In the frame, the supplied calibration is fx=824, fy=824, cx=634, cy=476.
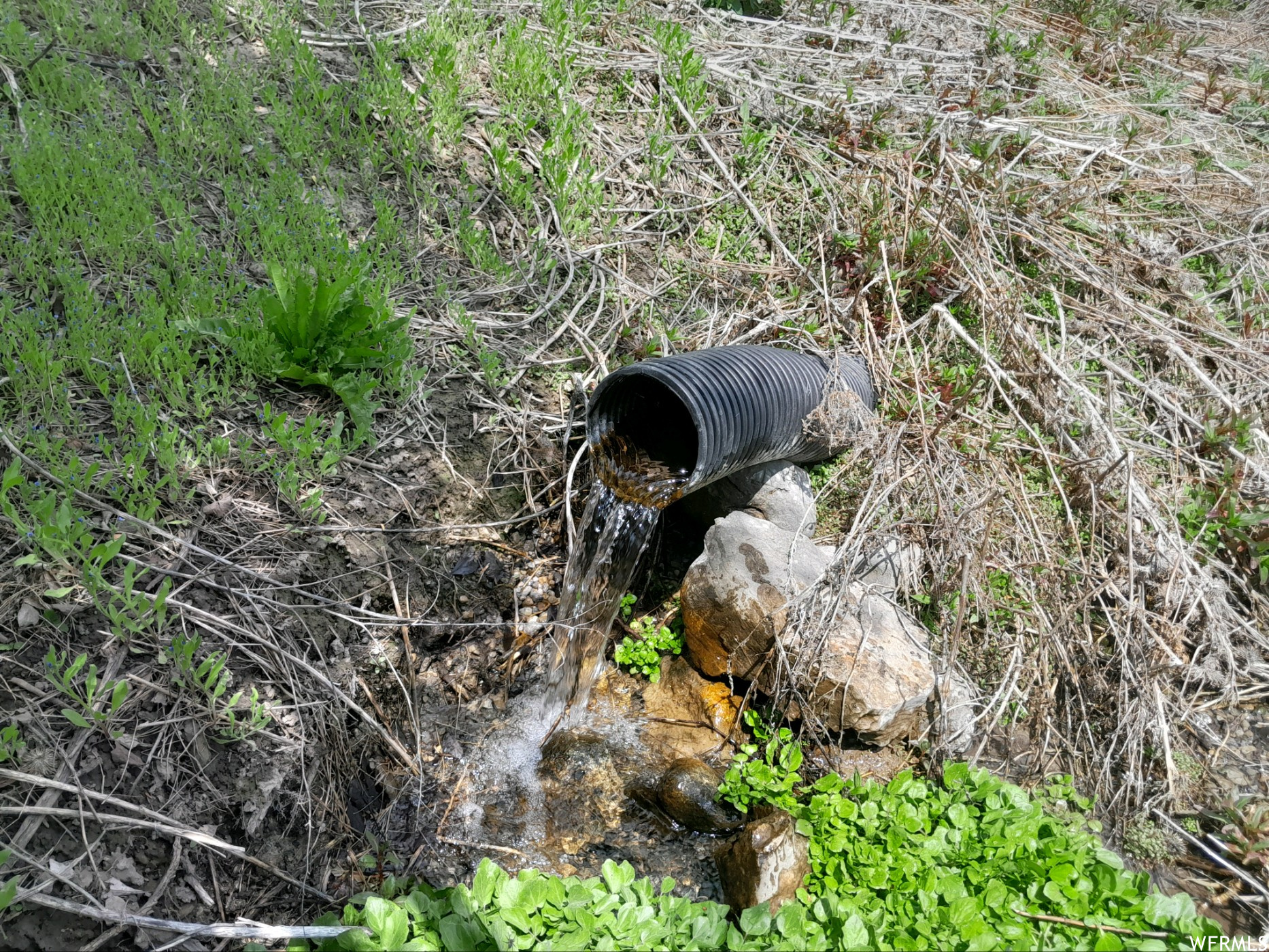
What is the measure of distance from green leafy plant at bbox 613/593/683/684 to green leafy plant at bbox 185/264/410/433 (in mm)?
1440

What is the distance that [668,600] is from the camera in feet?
12.9

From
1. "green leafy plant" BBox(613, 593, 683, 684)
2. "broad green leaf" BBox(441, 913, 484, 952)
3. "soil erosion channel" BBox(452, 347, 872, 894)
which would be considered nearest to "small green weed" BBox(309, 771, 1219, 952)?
"broad green leaf" BBox(441, 913, 484, 952)

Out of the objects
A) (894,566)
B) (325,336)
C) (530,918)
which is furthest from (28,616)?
(894,566)

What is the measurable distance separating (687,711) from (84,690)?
87.0 inches

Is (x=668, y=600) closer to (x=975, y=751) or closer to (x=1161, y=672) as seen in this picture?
(x=975, y=751)

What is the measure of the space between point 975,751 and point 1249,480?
6.46 ft

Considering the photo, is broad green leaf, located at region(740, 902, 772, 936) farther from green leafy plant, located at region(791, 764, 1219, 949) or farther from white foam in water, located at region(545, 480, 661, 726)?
white foam in water, located at region(545, 480, 661, 726)

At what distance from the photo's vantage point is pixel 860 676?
3219 millimetres

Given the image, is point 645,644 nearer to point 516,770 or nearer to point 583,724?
point 583,724

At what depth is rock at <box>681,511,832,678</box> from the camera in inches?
134

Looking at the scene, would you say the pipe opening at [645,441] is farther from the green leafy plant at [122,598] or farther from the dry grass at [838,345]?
the green leafy plant at [122,598]

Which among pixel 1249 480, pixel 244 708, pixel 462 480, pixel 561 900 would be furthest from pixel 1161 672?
pixel 244 708

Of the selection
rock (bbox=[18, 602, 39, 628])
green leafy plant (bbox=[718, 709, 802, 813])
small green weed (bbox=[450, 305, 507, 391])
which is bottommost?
green leafy plant (bbox=[718, 709, 802, 813])

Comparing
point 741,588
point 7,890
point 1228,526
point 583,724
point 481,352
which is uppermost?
point 481,352
